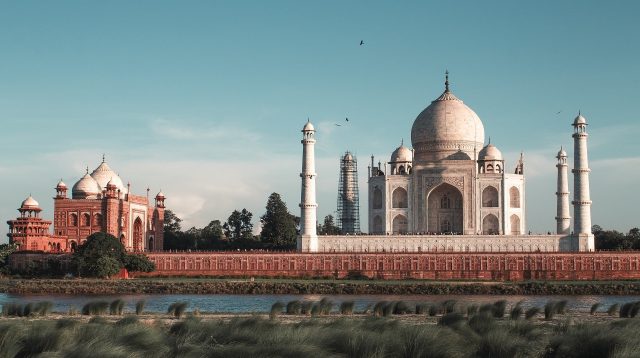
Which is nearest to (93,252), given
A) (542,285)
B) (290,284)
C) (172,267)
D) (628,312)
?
(172,267)

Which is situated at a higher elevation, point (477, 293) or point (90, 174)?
point (90, 174)

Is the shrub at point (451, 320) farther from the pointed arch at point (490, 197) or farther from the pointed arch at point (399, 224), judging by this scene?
the pointed arch at point (399, 224)

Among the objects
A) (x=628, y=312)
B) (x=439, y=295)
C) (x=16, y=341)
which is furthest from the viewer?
(x=439, y=295)

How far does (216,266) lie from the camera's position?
180ft

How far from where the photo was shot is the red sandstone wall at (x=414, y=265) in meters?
51.4

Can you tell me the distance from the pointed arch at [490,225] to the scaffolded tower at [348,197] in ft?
43.5

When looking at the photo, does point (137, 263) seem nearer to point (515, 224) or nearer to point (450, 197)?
point (450, 197)

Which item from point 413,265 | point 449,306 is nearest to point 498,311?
point 449,306

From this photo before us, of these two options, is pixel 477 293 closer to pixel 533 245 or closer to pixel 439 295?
pixel 439 295

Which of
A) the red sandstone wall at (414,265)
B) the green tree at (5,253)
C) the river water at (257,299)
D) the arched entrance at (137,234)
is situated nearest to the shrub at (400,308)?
the river water at (257,299)

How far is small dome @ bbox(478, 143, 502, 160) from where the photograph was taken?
5956cm

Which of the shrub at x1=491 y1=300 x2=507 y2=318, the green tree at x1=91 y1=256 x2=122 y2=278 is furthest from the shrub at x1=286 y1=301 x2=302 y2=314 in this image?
the green tree at x1=91 y1=256 x2=122 y2=278

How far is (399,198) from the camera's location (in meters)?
59.4

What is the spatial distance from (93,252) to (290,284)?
1251 cm
